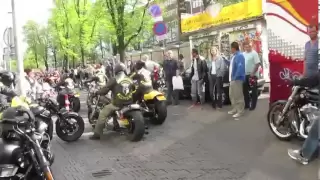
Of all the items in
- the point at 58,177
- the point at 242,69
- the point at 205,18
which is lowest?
the point at 58,177

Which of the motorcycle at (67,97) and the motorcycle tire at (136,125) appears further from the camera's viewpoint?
the motorcycle at (67,97)

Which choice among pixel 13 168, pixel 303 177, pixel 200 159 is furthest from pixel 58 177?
pixel 303 177

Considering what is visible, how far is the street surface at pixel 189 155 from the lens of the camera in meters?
5.77

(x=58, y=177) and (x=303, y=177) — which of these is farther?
(x=58, y=177)

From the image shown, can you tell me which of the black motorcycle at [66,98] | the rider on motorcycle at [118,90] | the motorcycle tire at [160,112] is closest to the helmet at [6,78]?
the rider on motorcycle at [118,90]

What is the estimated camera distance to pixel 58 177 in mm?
6062

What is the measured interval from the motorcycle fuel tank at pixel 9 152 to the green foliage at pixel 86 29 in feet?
22.9

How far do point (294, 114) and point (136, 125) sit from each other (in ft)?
9.50

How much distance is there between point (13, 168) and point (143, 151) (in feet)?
10.4

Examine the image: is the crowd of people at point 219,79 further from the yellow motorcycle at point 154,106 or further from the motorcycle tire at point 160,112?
the motorcycle tire at point 160,112

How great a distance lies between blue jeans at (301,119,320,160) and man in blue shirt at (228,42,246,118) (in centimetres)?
450

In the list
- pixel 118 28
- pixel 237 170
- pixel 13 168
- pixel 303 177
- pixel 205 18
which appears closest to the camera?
pixel 13 168

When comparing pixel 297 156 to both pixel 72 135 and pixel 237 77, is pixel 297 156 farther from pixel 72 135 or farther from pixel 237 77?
pixel 72 135

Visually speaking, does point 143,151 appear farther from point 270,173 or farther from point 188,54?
point 188,54
